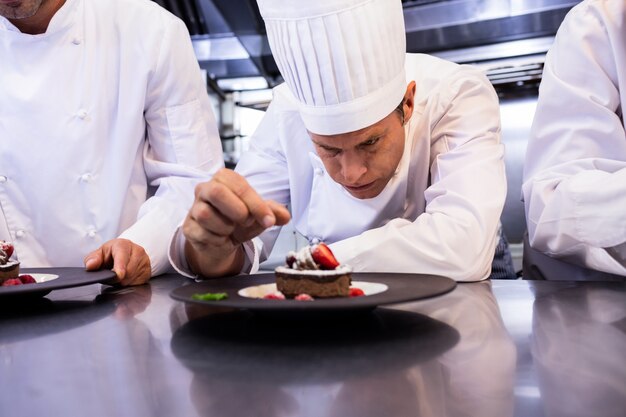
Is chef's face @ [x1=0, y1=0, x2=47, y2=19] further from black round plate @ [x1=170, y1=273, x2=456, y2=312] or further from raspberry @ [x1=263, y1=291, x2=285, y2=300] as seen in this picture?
raspberry @ [x1=263, y1=291, x2=285, y2=300]

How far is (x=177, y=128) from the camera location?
184cm

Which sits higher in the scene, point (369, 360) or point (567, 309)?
point (369, 360)

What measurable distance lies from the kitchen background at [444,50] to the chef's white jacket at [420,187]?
1311 millimetres

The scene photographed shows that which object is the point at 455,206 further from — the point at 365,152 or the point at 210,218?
the point at 210,218

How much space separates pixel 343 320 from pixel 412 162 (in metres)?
0.91

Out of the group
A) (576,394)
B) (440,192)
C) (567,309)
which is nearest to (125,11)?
(440,192)

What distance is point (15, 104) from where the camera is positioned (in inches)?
68.3

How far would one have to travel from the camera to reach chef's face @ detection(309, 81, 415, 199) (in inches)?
57.7

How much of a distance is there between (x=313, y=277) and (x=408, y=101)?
85 cm

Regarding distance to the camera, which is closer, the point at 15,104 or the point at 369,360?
the point at 369,360

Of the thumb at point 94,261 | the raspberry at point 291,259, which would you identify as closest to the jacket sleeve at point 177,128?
the thumb at point 94,261

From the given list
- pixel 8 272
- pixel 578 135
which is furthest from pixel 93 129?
pixel 578 135

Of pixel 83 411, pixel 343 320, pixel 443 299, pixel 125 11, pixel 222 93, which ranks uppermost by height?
pixel 125 11

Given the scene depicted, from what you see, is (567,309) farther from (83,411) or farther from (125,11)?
(125,11)
